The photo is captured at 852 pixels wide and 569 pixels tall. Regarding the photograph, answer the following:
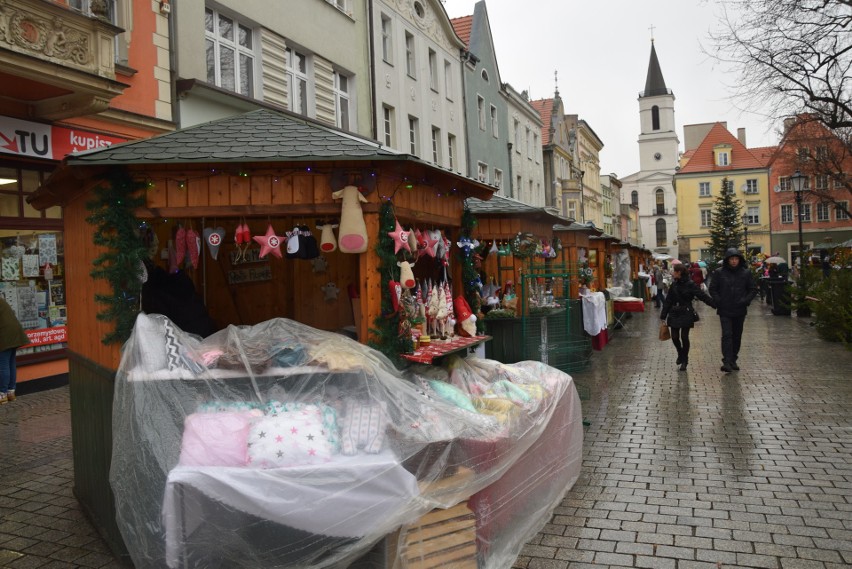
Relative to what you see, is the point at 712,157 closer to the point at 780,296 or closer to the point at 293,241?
the point at 780,296

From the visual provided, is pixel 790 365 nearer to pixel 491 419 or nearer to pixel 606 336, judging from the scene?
pixel 606 336

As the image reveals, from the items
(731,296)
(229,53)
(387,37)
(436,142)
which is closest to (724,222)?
(436,142)

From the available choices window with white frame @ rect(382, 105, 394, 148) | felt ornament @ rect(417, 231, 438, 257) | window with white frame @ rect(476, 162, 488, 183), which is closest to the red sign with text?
felt ornament @ rect(417, 231, 438, 257)

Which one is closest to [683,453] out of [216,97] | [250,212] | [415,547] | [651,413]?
[651,413]

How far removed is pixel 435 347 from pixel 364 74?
14926 mm

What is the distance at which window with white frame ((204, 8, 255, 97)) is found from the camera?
14.0 metres

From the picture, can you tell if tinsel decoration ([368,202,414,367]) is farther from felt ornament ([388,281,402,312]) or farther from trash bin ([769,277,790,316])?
trash bin ([769,277,790,316])

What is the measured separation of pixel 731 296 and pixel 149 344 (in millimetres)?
9456

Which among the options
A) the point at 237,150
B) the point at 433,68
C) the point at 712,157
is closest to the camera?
the point at 237,150

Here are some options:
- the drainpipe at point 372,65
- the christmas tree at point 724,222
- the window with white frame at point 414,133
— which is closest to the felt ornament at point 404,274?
the drainpipe at point 372,65

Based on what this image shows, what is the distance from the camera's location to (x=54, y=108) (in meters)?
10.4

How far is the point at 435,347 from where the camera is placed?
602 cm

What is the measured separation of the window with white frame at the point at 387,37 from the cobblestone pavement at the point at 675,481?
1357cm

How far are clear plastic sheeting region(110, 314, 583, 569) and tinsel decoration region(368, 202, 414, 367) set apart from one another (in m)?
0.35
